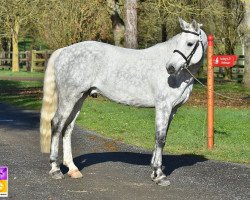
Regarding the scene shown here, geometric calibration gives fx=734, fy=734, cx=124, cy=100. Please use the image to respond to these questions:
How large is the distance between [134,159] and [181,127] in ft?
18.3

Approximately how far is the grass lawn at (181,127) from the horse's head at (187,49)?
292cm

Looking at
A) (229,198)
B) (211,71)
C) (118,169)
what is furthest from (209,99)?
(229,198)

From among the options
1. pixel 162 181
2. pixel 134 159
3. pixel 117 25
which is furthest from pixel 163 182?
pixel 117 25

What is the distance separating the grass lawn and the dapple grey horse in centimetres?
274

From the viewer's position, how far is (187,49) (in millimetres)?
9617

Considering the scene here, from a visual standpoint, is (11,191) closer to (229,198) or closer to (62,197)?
(62,197)

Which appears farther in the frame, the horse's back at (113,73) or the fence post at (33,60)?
the fence post at (33,60)

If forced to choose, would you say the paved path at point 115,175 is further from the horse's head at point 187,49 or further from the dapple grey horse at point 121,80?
the horse's head at point 187,49

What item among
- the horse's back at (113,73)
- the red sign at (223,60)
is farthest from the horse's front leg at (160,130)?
the red sign at (223,60)

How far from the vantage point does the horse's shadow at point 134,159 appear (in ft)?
36.7

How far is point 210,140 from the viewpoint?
13.4 meters

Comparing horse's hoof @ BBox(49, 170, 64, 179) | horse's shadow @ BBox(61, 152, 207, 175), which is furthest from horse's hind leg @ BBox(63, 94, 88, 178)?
horse's shadow @ BBox(61, 152, 207, 175)

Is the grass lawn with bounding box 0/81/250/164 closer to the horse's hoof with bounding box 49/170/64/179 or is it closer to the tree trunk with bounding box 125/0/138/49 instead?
the tree trunk with bounding box 125/0/138/49

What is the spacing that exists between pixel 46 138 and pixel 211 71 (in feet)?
13.9
